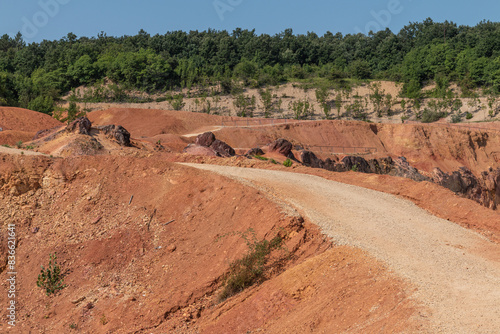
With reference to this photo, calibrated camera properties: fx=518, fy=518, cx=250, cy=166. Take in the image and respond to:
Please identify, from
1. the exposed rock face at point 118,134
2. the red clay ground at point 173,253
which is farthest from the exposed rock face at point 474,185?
the exposed rock face at point 118,134

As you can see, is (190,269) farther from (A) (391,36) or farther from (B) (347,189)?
(A) (391,36)

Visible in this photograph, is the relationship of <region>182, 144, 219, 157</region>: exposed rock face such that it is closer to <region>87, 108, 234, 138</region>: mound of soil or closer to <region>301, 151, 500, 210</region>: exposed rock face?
<region>301, 151, 500, 210</region>: exposed rock face

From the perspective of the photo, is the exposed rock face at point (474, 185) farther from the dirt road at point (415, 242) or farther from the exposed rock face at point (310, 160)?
the dirt road at point (415, 242)

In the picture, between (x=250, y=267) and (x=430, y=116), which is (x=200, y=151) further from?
(x=430, y=116)

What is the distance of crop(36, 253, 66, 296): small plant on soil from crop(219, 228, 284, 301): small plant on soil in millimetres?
5194

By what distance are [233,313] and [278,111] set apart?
61271 mm

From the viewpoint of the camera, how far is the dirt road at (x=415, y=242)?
32.1ft

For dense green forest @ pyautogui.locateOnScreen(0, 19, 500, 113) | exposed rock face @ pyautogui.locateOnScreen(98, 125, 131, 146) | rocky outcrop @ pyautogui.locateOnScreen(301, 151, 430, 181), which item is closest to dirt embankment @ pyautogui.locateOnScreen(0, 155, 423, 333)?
exposed rock face @ pyautogui.locateOnScreen(98, 125, 131, 146)

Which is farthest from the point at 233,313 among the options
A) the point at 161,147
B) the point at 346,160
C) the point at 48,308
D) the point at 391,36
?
the point at 391,36

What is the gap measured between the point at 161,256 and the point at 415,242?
7.20 metres

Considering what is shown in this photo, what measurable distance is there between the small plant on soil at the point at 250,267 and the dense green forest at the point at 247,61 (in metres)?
49.8

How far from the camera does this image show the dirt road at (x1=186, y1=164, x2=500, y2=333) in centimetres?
979

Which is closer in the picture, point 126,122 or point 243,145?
point 243,145

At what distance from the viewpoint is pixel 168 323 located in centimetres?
1269
